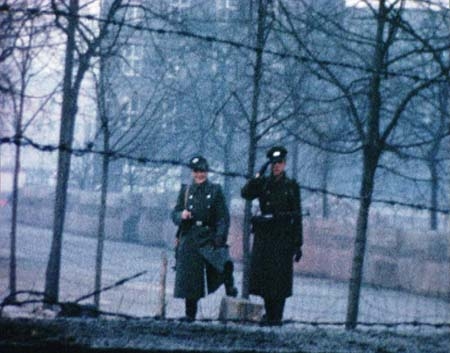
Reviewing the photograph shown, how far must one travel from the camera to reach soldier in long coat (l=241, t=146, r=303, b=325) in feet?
20.0

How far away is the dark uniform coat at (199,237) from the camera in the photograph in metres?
6.56

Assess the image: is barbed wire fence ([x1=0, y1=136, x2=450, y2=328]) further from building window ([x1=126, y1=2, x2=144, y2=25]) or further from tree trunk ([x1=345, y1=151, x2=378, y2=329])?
building window ([x1=126, y1=2, x2=144, y2=25])

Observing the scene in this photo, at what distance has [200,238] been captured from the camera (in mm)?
6578

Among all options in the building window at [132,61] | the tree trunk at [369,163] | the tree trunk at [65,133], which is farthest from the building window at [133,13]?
the tree trunk at [369,163]

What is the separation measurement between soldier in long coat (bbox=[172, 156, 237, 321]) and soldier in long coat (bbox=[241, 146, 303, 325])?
1.76 feet

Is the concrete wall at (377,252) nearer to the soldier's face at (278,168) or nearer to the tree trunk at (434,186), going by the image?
the tree trunk at (434,186)

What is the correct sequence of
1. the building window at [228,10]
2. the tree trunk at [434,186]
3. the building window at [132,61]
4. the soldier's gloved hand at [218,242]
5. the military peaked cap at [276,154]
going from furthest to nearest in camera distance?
the tree trunk at [434,186] < the building window at [228,10] < the building window at [132,61] < the soldier's gloved hand at [218,242] < the military peaked cap at [276,154]

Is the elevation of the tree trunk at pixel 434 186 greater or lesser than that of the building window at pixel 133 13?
lesser

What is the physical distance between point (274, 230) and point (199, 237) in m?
0.87

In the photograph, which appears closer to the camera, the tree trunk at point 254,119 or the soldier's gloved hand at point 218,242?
the soldier's gloved hand at point 218,242

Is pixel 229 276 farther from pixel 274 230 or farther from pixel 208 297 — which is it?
pixel 208 297

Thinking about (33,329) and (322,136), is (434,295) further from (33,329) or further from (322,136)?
(33,329)

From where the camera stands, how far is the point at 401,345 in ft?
8.60

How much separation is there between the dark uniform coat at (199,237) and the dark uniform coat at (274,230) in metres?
0.54
